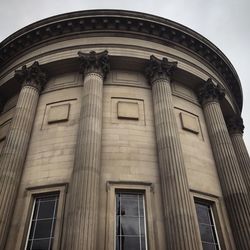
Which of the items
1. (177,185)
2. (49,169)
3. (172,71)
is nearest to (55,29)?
(172,71)

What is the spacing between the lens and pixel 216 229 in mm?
13469

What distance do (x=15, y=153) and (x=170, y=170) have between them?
741 cm

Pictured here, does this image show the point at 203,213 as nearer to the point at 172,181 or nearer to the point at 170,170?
the point at 172,181

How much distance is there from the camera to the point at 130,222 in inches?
484

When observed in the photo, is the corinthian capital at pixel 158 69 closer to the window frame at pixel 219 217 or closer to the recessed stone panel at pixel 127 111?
the recessed stone panel at pixel 127 111

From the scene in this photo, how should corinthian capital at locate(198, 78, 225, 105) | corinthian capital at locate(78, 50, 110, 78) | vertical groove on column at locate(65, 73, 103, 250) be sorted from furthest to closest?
corinthian capital at locate(198, 78, 225, 105)
corinthian capital at locate(78, 50, 110, 78)
vertical groove on column at locate(65, 73, 103, 250)

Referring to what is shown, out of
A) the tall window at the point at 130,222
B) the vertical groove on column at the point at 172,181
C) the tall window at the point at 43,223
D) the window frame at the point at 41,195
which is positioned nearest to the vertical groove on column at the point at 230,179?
the vertical groove on column at the point at 172,181

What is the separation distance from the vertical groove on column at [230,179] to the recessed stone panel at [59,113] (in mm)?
8412

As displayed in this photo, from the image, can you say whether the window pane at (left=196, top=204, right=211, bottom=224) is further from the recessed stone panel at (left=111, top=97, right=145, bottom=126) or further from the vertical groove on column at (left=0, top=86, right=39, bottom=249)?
the vertical groove on column at (left=0, top=86, right=39, bottom=249)

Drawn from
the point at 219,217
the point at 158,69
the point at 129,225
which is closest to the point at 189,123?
the point at 158,69

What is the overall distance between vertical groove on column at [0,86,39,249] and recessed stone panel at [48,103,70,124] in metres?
0.98

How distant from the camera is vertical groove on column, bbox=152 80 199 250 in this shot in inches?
441

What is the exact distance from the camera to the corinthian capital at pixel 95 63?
55.8 feet

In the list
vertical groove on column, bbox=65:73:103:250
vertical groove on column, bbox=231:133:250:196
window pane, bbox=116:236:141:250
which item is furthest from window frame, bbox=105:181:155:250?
vertical groove on column, bbox=231:133:250:196
